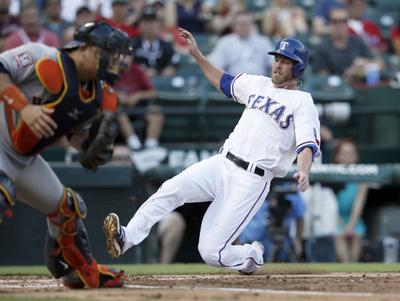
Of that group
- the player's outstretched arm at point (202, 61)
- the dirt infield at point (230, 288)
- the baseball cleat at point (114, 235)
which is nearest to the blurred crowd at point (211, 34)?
the player's outstretched arm at point (202, 61)

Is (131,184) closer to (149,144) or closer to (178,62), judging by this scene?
(149,144)

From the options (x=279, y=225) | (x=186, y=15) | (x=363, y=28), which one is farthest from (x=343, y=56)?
(x=279, y=225)

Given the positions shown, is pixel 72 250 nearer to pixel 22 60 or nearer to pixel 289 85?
pixel 22 60

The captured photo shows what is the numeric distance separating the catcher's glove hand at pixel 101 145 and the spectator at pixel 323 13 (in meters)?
A: 8.62

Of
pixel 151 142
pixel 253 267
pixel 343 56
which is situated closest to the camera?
pixel 253 267

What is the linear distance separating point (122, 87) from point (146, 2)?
211cm

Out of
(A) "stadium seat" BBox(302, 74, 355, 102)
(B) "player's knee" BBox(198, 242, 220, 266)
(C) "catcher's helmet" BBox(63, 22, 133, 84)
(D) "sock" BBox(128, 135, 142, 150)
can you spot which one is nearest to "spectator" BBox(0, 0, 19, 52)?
(D) "sock" BBox(128, 135, 142, 150)

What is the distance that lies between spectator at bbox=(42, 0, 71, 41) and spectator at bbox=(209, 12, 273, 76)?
1945 millimetres

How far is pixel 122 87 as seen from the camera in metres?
12.0

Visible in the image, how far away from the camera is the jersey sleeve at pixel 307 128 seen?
22.8 ft

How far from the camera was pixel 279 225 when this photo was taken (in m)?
10.9

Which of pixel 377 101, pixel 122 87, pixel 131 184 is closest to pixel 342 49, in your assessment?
pixel 377 101

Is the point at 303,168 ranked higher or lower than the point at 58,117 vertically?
lower

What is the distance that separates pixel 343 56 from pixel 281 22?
1.09 metres
